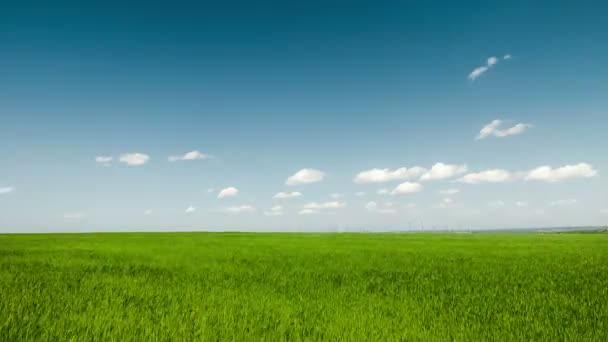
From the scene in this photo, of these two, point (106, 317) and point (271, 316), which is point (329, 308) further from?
point (106, 317)

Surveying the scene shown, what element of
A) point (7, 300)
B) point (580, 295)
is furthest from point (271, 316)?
point (580, 295)

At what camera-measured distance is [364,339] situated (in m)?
5.70

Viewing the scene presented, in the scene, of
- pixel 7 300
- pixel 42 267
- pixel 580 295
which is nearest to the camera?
pixel 7 300

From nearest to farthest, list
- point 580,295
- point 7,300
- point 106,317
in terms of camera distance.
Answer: point 106,317 < point 7,300 < point 580,295

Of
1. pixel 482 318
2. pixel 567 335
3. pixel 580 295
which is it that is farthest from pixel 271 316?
pixel 580 295

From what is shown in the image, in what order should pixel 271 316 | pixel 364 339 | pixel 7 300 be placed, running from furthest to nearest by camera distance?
pixel 7 300 < pixel 271 316 < pixel 364 339

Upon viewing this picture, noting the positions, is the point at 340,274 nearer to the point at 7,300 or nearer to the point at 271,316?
the point at 271,316

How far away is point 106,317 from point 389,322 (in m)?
5.02

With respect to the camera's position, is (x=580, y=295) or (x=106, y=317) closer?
(x=106, y=317)

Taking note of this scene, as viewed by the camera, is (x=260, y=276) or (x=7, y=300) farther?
(x=260, y=276)

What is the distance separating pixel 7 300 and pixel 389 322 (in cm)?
769

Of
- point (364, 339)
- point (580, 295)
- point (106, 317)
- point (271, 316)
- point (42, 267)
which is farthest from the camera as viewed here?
point (42, 267)

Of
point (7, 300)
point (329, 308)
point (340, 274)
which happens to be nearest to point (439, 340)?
point (329, 308)

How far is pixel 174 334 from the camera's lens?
5.77m
